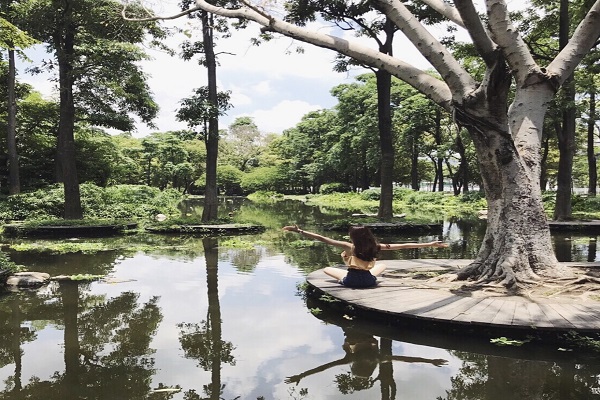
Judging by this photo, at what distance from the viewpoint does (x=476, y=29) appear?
19.2ft

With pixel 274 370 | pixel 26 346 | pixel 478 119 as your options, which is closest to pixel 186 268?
pixel 26 346

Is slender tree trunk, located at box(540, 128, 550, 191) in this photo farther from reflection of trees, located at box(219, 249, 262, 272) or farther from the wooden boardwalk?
the wooden boardwalk

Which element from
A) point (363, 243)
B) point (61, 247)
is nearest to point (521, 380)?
point (363, 243)

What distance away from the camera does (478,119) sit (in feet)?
21.2

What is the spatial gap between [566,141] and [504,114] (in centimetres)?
1413

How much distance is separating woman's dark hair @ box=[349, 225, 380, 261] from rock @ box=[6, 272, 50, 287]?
17.4 feet

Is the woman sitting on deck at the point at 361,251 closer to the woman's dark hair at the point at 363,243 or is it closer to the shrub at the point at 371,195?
the woman's dark hair at the point at 363,243

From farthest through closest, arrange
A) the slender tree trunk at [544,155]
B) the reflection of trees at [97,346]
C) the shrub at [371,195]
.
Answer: the shrub at [371,195] < the slender tree trunk at [544,155] < the reflection of trees at [97,346]

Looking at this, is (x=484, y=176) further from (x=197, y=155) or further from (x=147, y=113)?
(x=197, y=155)

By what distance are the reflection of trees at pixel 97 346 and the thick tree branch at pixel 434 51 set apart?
5.18 metres

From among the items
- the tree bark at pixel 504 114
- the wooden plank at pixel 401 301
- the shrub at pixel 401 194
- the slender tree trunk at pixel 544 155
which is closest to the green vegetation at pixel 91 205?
the wooden plank at pixel 401 301

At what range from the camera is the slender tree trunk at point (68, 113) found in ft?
56.0

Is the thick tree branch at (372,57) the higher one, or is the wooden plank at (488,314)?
the thick tree branch at (372,57)

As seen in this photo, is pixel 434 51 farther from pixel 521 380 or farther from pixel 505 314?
pixel 521 380
